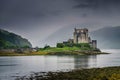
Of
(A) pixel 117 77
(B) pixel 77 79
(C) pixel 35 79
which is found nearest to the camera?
(A) pixel 117 77

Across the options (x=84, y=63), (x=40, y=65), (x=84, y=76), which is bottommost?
(x=84, y=76)

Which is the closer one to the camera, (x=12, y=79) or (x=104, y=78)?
(x=104, y=78)

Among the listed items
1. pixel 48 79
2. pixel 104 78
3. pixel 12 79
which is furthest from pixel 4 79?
pixel 104 78

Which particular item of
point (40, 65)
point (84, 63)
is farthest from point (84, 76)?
point (84, 63)

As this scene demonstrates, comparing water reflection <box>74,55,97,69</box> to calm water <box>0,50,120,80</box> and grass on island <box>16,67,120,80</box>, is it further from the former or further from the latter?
grass on island <box>16,67,120,80</box>

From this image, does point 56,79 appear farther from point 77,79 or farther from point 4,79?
point 4,79

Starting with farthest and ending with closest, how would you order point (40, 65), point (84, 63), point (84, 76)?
point (84, 63) < point (40, 65) < point (84, 76)

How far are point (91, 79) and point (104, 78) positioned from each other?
102 inches

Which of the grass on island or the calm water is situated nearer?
the grass on island

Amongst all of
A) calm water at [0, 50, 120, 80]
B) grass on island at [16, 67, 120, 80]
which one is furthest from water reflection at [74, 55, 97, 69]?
grass on island at [16, 67, 120, 80]

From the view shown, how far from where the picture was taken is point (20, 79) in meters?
57.7

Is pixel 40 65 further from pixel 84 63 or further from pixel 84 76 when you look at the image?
pixel 84 76

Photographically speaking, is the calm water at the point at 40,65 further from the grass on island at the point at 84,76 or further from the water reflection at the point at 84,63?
the grass on island at the point at 84,76

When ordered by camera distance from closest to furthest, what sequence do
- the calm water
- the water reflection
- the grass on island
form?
the grass on island < the calm water < the water reflection
